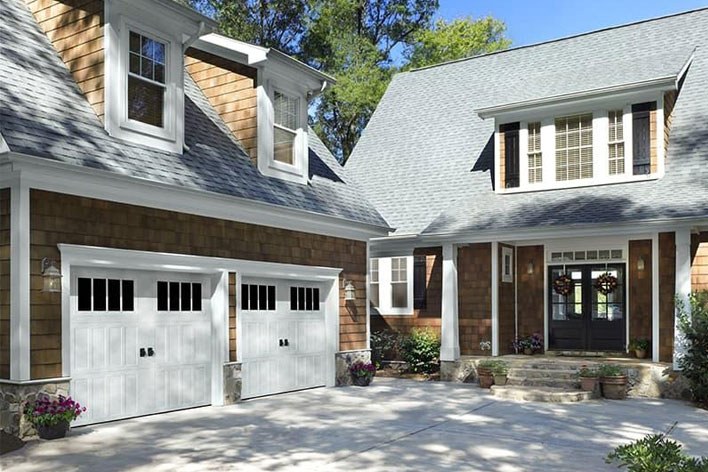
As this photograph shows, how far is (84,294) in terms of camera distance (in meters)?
8.90

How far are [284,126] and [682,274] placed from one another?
729cm

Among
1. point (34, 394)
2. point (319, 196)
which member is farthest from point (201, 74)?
point (34, 394)

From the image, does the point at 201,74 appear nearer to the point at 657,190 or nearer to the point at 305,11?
the point at 657,190

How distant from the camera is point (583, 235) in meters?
13.1

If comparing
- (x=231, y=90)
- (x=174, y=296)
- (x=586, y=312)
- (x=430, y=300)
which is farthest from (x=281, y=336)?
(x=586, y=312)

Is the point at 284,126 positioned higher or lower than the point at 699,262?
higher

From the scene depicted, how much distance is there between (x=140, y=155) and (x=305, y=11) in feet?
67.8

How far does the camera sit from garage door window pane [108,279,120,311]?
30.3 feet

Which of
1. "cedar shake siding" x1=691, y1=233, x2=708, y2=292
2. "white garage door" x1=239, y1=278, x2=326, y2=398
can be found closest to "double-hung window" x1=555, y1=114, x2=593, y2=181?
"cedar shake siding" x1=691, y1=233, x2=708, y2=292

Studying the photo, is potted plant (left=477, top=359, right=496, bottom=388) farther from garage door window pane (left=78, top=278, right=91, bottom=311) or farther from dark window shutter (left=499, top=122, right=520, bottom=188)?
garage door window pane (left=78, top=278, right=91, bottom=311)

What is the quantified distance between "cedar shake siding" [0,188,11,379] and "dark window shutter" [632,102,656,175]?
10.9m

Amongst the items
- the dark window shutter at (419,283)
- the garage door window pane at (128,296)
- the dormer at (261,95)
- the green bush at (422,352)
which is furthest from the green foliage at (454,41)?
the garage door window pane at (128,296)

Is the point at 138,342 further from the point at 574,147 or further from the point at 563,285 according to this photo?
the point at 574,147

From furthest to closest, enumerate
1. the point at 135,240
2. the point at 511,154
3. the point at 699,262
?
1. the point at 511,154
2. the point at 699,262
3. the point at 135,240
